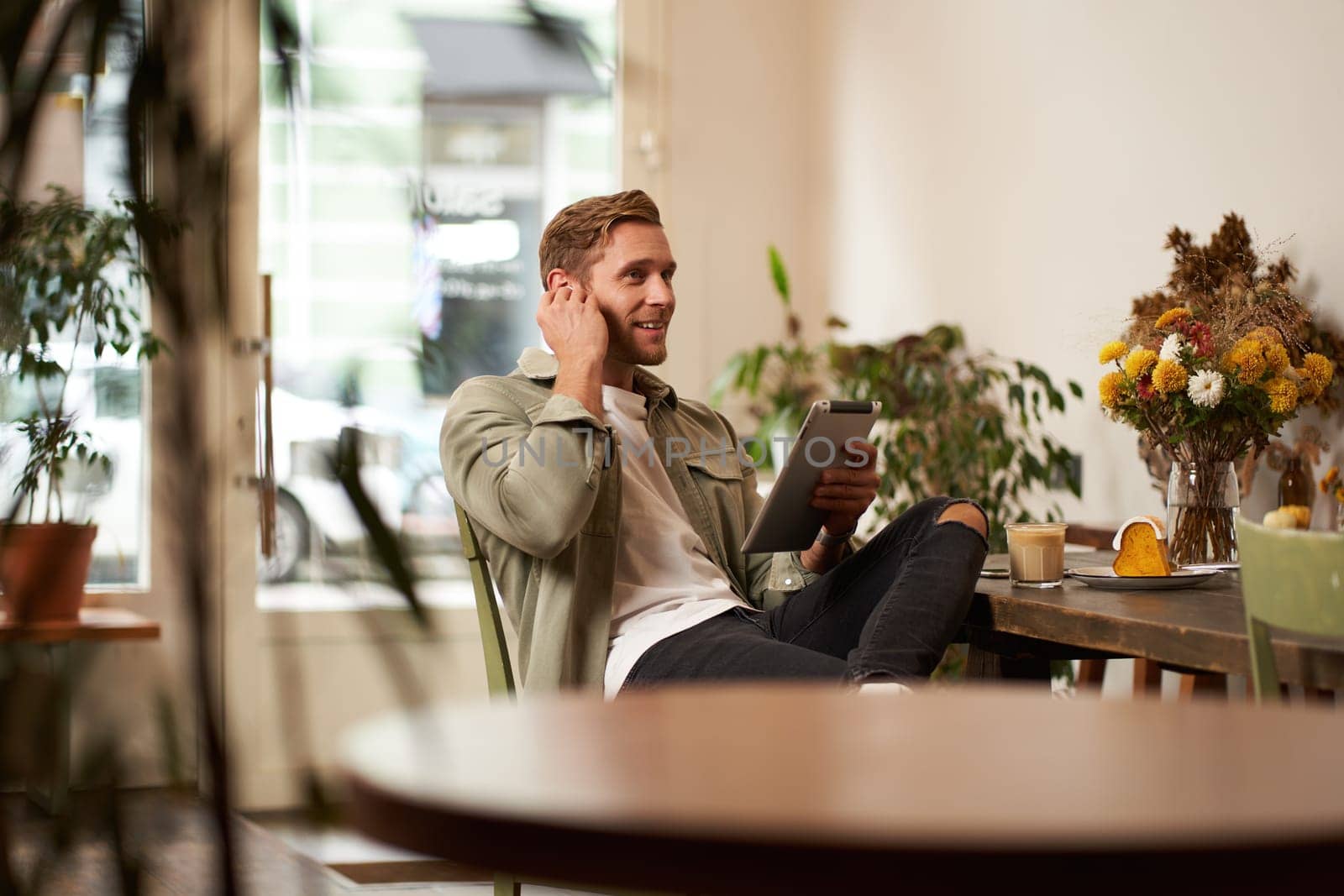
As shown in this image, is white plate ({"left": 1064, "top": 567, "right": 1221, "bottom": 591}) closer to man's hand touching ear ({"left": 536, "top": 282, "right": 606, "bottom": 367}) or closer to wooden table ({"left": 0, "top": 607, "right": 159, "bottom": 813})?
man's hand touching ear ({"left": 536, "top": 282, "right": 606, "bottom": 367})

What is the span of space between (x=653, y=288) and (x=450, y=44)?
1873 millimetres

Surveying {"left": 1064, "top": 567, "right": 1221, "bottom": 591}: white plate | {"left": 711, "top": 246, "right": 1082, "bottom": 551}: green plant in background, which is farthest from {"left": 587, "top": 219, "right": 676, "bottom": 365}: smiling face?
{"left": 711, "top": 246, "right": 1082, "bottom": 551}: green plant in background

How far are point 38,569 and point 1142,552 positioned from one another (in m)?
1.73

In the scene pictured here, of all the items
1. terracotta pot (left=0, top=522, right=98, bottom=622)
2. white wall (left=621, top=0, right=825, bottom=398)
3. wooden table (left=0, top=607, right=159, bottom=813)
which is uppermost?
white wall (left=621, top=0, right=825, bottom=398)

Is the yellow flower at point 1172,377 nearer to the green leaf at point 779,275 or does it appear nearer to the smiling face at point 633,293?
the smiling face at point 633,293

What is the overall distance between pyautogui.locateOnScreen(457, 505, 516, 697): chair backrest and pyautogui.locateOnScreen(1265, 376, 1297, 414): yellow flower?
47.2 inches

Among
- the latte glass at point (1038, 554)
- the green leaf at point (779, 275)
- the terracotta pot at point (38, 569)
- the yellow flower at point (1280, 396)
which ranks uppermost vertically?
the green leaf at point (779, 275)

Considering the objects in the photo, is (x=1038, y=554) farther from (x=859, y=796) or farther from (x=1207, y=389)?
(x=859, y=796)

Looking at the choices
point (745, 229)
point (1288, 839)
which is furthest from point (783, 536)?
point (745, 229)

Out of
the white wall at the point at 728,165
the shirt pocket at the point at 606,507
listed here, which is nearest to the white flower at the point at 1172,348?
the shirt pocket at the point at 606,507

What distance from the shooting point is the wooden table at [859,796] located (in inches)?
21.0

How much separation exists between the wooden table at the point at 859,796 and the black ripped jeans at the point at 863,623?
39.9 inches

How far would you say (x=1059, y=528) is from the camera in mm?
1947

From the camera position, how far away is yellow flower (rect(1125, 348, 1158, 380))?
7.04ft
